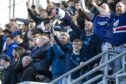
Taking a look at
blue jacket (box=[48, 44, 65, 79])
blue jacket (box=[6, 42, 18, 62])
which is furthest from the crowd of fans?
blue jacket (box=[6, 42, 18, 62])

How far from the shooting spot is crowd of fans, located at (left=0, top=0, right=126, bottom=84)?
28.5 feet

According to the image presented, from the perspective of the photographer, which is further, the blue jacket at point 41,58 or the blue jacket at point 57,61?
the blue jacket at point 41,58

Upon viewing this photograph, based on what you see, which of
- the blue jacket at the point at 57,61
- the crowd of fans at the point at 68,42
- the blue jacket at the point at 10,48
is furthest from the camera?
the blue jacket at the point at 10,48

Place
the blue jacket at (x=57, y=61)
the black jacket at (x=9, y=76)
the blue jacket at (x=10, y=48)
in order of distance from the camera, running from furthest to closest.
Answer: the blue jacket at (x=10, y=48) → the black jacket at (x=9, y=76) → the blue jacket at (x=57, y=61)

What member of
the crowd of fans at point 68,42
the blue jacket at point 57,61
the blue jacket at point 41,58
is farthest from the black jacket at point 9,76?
the blue jacket at point 57,61

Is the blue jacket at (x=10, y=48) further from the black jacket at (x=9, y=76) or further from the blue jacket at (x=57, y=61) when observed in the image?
the blue jacket at (x=57, y=61)

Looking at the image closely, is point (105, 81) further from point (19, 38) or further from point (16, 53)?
point (19, 38)

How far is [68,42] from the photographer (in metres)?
9.55

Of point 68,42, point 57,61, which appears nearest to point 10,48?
point 57,61

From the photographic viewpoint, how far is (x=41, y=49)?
10234mm

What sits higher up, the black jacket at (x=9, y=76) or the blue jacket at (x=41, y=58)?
the blue jacket at (x=41, y=58)

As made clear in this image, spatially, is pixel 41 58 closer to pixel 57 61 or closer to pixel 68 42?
pixel 57 61

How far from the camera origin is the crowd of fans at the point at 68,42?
28.5 feet

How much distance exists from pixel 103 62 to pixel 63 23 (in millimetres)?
2343
